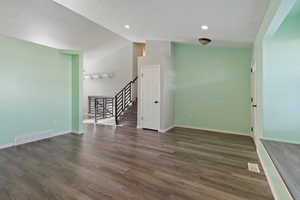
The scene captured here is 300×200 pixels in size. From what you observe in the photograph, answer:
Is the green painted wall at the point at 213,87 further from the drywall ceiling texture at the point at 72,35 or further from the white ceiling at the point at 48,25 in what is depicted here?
the white ceiling at the point at 48,25

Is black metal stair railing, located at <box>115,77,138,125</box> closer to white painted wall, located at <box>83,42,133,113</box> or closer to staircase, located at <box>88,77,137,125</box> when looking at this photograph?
staircase, located at <box>88,77,137,125</box>

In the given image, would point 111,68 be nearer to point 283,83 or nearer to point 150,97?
point 150,97

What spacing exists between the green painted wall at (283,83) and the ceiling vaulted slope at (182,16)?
529mm

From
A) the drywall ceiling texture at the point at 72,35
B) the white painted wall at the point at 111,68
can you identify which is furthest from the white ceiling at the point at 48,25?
the white painted wall at the point at 111,68

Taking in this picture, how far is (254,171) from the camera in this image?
274 cm

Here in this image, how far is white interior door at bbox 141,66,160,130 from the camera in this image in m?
5.35

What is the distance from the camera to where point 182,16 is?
3459 mm

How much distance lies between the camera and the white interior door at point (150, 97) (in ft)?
17.5

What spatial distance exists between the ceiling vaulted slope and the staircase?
2.93m

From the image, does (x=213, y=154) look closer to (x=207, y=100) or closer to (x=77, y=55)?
(x=207, y=100)

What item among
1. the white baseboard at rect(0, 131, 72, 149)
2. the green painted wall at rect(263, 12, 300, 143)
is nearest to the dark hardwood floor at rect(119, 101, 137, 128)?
the white baseboard at rect(0, 131, 72, 149)

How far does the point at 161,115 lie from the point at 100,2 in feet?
11.2

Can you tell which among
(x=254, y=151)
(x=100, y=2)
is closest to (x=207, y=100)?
(x=254, y=151)

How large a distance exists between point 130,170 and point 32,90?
10.7 ft
